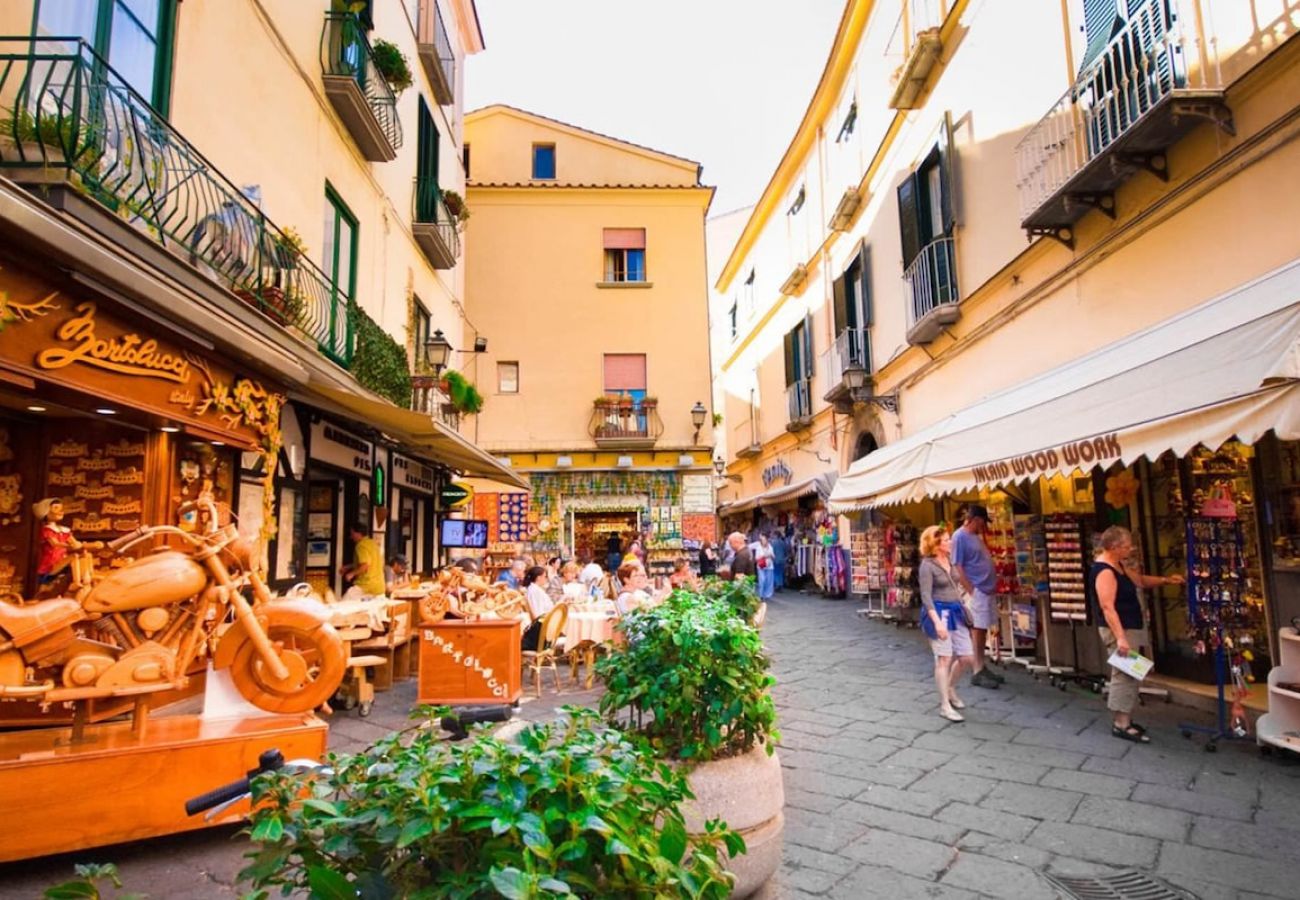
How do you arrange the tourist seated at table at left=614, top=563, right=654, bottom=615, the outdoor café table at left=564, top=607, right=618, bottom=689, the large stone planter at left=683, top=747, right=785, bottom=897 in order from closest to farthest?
the large stone planter at left=683, top=747, right=785, bottom=897 → the outdoor café table at left=564, top=607, right=618, bottom=689 → the tourist seated at table at left=614, top=563, right=654, bottom=615

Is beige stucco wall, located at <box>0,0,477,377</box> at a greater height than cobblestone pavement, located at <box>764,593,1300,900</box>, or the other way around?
beige stucco wall, located at <box>0,0,477,377</box>

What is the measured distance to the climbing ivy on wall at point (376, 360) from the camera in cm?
873

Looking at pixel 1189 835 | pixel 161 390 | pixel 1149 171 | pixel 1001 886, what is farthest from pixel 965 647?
pixel 161 390

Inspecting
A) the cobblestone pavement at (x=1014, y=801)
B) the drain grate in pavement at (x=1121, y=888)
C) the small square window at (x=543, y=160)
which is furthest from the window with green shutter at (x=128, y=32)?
the small square window at (x=543, y=160)

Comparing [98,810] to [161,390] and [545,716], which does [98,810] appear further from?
[545,716]

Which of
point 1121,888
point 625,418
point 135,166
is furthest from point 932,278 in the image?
point 135,166

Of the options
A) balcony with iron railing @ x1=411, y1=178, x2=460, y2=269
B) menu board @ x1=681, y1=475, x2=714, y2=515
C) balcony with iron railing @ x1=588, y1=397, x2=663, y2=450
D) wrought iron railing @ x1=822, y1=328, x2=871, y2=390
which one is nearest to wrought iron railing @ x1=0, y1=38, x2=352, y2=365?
balcony with iron railing @ x1=411, y1=178, x2=460, y2=269

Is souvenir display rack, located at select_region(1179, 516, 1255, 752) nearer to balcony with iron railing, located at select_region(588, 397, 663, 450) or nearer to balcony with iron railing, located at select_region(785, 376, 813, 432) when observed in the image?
balcony with iron railing, located at select_region(785, 376, 813, 432)

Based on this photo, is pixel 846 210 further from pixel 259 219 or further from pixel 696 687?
pixel 696 687

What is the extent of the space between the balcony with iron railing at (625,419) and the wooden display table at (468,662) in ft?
39.1

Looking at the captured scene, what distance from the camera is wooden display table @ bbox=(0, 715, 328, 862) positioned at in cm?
298

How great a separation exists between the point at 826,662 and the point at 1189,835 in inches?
189

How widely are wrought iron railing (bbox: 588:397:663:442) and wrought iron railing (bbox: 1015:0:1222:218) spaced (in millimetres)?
10962

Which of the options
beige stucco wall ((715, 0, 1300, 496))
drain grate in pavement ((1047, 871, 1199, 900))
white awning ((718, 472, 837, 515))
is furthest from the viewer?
white awning ((718, 472, 837, 515))
